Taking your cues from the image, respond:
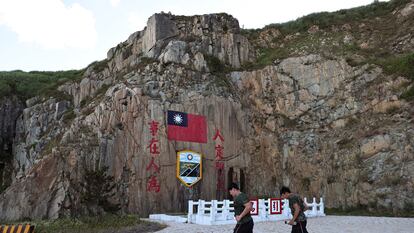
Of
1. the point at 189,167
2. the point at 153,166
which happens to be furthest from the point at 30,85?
the point at 189,167

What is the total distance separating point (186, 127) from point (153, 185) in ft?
13.9

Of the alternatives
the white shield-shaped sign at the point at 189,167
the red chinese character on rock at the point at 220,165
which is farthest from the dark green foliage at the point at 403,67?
the white shield-shaped sign at the point at 189,167

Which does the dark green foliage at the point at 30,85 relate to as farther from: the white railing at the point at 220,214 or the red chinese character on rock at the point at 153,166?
the white railing at the point at 220,214

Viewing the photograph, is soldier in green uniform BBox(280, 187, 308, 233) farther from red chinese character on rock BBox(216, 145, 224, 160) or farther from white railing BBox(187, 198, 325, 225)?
red chinese character on rock BBox(216, 145, 224, 160)

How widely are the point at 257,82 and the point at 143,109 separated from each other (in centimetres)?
944

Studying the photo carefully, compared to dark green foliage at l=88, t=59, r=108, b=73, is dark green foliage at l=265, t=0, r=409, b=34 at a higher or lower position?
higher

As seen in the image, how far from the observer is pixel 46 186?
22750 millimetres

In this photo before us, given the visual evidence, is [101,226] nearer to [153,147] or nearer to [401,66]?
[153,147]

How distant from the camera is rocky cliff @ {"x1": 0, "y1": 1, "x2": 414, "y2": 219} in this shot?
22906 mm

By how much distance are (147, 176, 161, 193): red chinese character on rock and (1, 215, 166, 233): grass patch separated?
483 cm

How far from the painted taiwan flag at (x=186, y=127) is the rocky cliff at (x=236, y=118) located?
40 centimetres

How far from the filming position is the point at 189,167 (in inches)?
953

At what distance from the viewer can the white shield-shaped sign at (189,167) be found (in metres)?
23.9

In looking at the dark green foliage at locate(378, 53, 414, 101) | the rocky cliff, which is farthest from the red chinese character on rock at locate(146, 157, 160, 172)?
the dark green foliage at locate(378, 53, 414, 101)
